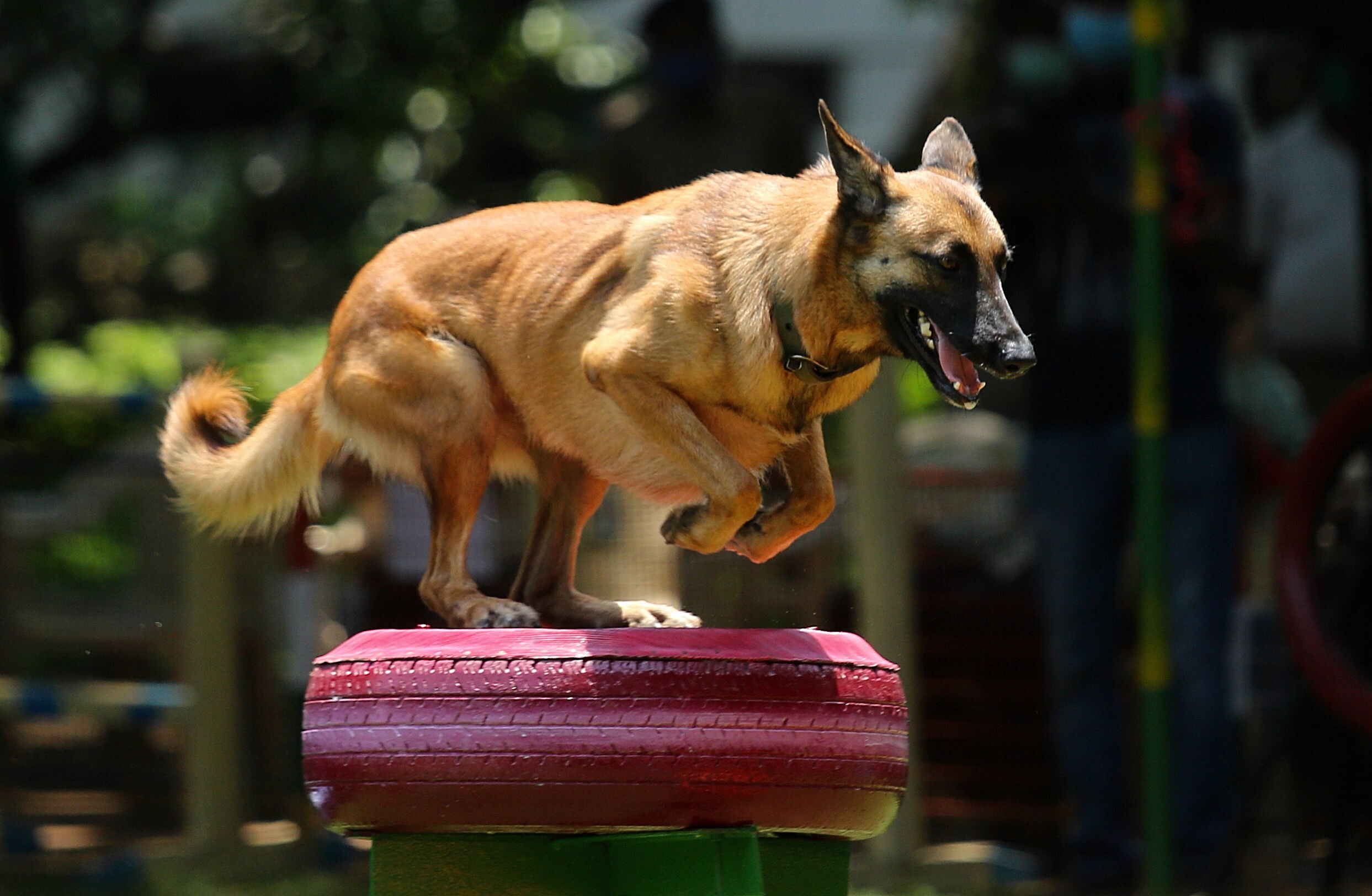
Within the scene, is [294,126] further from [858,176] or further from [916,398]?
[858,176]

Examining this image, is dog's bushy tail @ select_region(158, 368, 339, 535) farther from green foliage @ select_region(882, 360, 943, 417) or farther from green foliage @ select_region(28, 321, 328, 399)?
green foliage @ select_region(882, 360, 943, 417)

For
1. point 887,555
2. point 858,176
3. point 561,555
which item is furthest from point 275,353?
point 858,176

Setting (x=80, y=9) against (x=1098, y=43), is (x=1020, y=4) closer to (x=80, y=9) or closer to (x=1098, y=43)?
(x=1098, y=43)

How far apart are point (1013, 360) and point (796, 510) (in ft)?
2.17

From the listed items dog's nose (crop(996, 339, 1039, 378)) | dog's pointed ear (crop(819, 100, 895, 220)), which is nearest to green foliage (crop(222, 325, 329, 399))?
dog's pointed ear (crop(819, 100, 895, 220))

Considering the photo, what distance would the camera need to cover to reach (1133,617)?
7.12 meters

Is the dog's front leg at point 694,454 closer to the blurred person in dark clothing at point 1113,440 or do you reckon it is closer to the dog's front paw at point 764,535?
the dog's front paw at point 764,535

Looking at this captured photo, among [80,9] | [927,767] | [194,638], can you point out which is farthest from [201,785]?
[80,9]

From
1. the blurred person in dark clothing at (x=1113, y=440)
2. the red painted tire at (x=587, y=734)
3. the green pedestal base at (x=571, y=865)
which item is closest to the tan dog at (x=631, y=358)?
the red painted tire at (x=587, y=734)

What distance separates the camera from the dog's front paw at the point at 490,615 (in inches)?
135

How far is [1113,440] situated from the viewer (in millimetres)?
6184

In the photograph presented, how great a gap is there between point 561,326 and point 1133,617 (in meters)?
4.34

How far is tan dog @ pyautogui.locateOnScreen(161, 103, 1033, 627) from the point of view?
3.10 metres

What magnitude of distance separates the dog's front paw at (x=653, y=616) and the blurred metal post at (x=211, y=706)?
3382 millimetres
